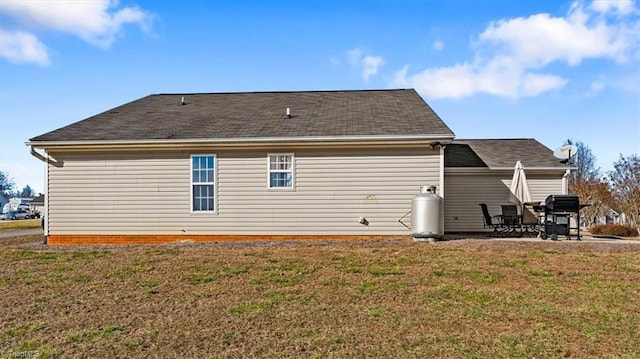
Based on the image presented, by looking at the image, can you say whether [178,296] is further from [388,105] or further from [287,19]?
[388,105]

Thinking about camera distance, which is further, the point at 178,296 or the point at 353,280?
the point at 353,280

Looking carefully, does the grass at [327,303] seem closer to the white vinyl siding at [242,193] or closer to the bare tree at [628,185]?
the white vinyl siding at [242,193]

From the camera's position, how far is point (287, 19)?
12.6 m

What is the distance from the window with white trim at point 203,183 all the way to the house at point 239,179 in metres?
0.03

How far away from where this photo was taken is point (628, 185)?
19.8 m

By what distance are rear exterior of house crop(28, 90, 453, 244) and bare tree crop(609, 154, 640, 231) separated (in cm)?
1196

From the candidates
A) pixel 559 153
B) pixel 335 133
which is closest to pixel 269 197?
pixel 335 133

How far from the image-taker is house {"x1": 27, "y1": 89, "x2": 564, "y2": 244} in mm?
11945

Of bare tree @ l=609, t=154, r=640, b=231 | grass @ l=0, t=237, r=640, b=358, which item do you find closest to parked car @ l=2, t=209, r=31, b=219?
grass @ l=0, t=237, r=640, b=358

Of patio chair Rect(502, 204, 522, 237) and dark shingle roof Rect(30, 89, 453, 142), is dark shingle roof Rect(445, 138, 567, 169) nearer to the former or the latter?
patio chair Rect(502, 204, 522, 237)

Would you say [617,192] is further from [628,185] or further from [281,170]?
[281,170]

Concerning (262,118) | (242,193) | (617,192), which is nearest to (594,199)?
(617,192)

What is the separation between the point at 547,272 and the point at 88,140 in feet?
37.3

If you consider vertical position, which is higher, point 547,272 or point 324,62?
point 324,62
